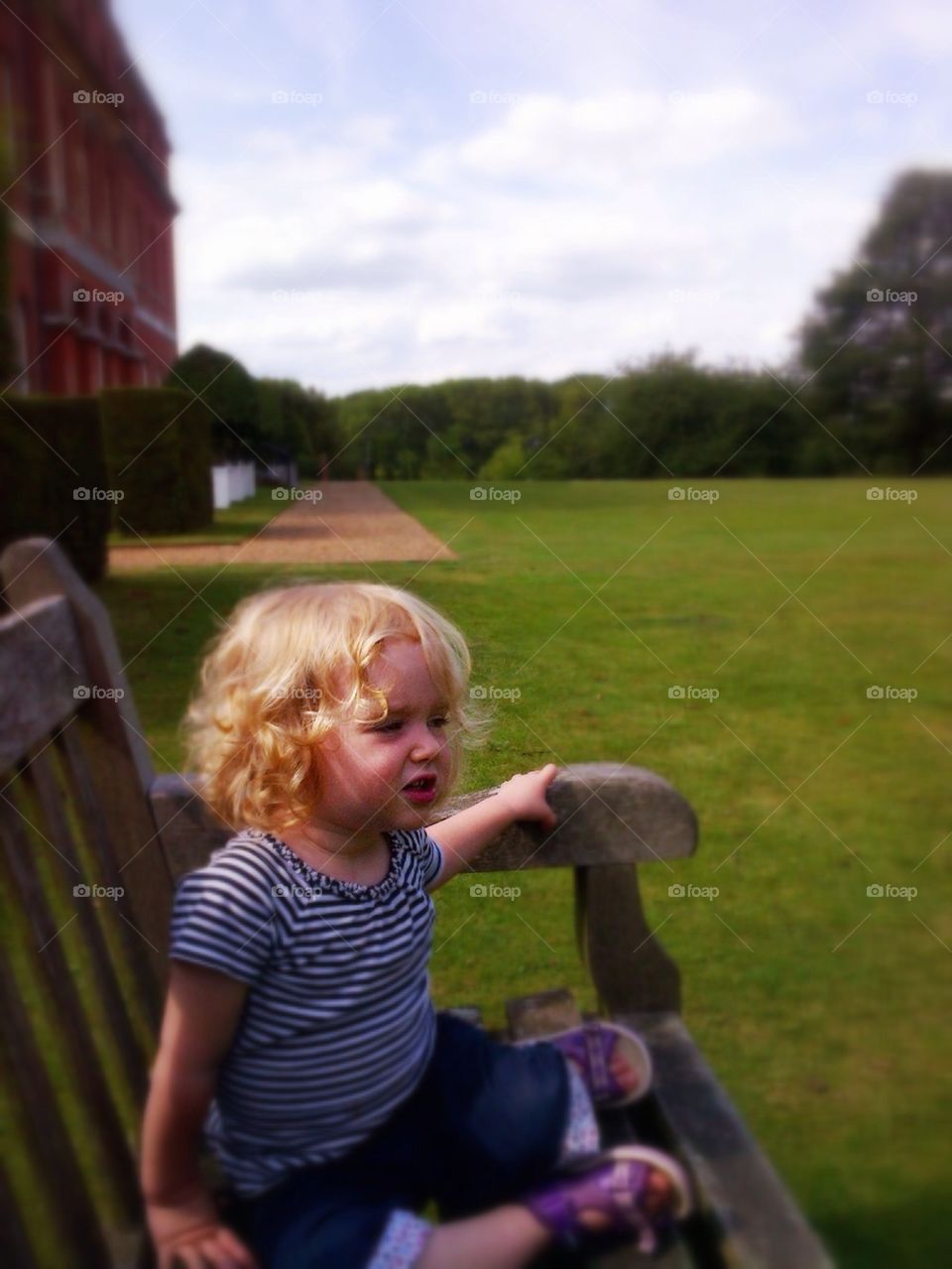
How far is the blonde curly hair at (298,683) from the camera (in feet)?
1.98

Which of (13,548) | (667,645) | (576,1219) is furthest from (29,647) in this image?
(667,645)

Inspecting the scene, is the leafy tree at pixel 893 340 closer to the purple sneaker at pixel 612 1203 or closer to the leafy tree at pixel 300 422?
the leafy tree at pixel 300 422

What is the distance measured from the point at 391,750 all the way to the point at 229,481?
0.20m

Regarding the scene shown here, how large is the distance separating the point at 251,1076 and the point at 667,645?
21.9 inches

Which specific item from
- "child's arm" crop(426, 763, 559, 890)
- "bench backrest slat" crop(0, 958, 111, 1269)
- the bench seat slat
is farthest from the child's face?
the bench seat slat

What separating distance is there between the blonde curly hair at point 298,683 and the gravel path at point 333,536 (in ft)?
0.14

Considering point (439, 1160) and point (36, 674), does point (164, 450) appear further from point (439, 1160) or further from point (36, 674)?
point (439, 1160)

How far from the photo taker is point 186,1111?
0.63 m

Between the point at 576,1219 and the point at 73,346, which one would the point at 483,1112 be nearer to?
the point at 576,1219

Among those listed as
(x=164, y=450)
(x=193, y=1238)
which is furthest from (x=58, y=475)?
(x=193, y=1238)

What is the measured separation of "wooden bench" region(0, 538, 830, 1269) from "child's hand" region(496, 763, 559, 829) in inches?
1.0

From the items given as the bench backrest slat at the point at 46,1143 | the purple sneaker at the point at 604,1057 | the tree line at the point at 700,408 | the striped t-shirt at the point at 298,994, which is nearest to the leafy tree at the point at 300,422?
the tree line at the point at 700,408

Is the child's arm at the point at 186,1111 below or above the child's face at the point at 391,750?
below

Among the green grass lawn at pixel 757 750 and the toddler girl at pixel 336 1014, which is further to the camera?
the green grass lawn at pixel 757 750
